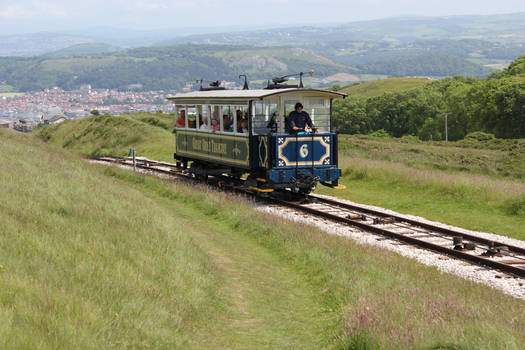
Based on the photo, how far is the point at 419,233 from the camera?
548 inches

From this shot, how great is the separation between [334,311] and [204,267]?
2.25m

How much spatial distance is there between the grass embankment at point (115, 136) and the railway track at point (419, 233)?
1693 cm

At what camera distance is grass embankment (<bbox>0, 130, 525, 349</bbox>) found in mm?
5662

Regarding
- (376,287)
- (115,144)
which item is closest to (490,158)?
(115,144)

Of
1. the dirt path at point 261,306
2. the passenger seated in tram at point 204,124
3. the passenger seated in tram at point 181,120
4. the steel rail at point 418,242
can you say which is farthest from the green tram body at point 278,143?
the dirt path at point 261,306

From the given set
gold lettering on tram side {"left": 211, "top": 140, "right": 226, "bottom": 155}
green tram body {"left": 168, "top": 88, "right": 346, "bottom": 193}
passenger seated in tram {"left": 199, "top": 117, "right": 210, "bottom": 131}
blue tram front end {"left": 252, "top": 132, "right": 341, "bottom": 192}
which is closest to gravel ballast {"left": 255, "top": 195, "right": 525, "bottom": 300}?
blue tram front end {"left": 252, "top": 132, "right": 341, "bottom": 192}

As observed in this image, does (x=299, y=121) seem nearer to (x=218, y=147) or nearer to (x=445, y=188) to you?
(x=218, y=147)

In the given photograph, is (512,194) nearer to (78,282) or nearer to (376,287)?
(376,287)

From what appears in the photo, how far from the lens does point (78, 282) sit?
260 inches

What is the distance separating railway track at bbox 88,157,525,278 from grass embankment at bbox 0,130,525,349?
1.50 metres

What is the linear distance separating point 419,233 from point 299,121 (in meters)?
5.93

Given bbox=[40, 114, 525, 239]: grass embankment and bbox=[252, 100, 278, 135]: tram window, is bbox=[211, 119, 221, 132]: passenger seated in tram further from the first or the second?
bbox=[40, 114, 525, 239]: grass embankment

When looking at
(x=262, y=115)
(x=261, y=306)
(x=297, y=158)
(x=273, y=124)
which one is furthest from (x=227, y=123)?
(x=261, y=306)

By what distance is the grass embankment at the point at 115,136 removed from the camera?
1522 inches
